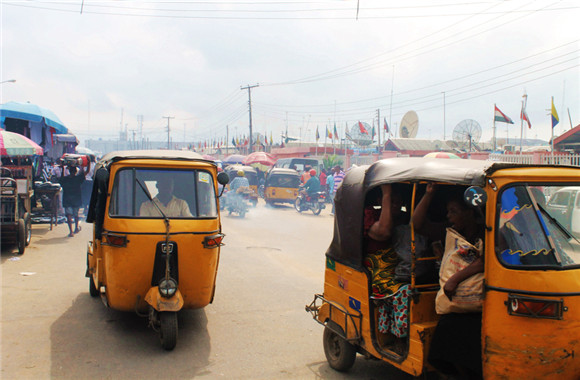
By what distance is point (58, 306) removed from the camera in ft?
22.6

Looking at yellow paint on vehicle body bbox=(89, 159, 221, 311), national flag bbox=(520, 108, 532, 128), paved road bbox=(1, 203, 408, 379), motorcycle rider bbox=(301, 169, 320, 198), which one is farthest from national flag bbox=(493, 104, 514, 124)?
yellow paint on vehicle body bbox=(89, 159, 221, 311)

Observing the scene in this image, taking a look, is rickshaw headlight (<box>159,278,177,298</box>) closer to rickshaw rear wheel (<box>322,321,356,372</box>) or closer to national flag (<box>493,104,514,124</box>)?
rickshaw rear wheel (<box>322,321,356,372</box>)

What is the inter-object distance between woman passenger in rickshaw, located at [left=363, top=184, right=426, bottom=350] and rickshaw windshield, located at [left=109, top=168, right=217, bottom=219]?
2260mm

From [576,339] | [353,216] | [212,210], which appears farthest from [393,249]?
[212,210]

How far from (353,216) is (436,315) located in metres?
1.15

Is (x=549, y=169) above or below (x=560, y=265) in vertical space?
above

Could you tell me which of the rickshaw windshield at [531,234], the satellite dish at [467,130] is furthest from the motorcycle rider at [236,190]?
the satellite dish at [467,130]

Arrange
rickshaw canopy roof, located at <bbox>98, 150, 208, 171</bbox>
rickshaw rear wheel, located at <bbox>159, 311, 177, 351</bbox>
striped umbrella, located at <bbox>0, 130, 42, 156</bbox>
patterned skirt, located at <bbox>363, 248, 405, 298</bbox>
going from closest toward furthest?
patterned skirt, located at <bbox>363, 248, 405, 298</bbox> → rickshaw rear wheel, located at <bbox>159, 311, 177, 351</bbox> → rickshaw canopy roof, located at <bbox>98, 150, 208, 171</bbox> → striped umbrella, located at <bbox>0, 130, 42, 156</bbox>

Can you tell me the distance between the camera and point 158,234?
5555 millimetres

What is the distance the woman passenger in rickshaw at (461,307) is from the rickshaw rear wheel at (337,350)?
3.82ft

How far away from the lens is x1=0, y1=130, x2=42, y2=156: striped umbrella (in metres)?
11.6

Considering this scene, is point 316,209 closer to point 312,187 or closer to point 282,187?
point 312,187

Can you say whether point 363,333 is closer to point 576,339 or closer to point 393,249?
point 393,249

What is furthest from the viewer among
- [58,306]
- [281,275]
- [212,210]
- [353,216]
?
[281,275]
